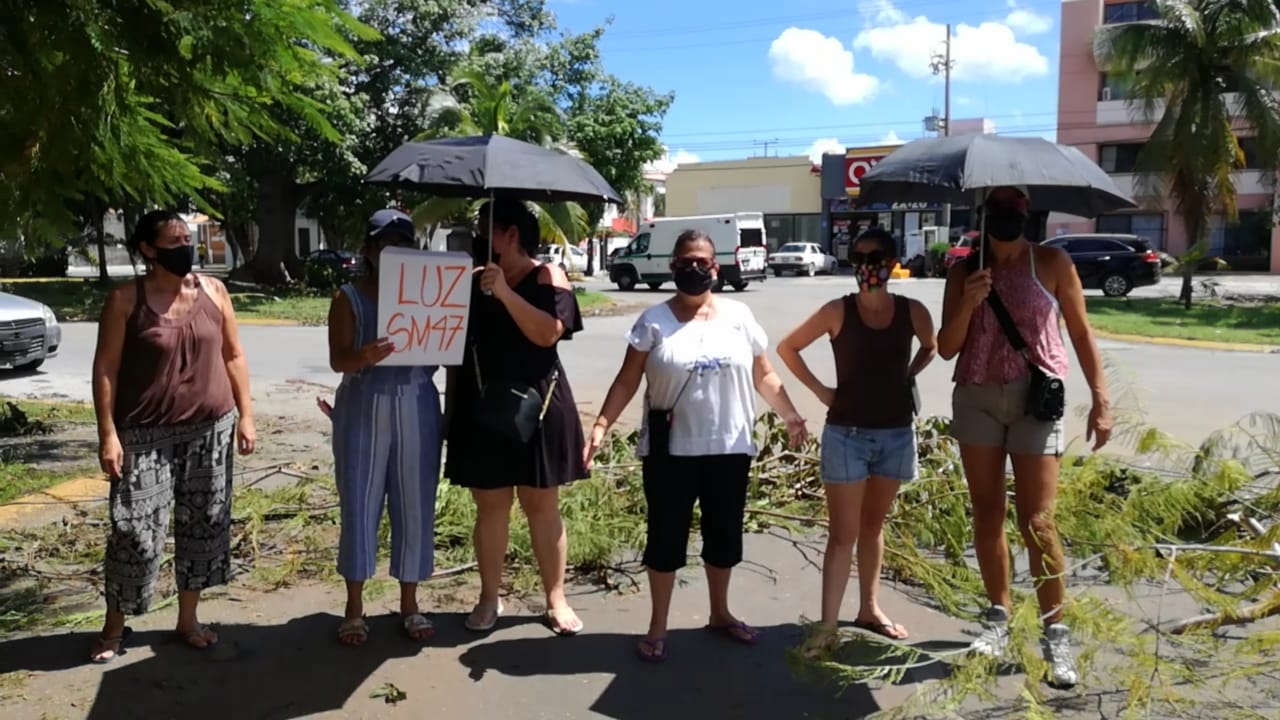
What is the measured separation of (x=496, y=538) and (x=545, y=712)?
0.87 metres

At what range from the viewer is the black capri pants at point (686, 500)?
4070 mm

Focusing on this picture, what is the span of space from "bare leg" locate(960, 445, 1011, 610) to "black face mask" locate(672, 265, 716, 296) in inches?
47.4

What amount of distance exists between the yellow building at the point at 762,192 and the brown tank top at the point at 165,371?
1940 inches

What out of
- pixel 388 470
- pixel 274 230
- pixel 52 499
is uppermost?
pixel 274 230

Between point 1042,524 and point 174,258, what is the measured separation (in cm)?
345

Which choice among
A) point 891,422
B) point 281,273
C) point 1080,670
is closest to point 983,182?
point 891,422

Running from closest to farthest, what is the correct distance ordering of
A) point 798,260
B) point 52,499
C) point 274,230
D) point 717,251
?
point 52,499, point 274,230, point 717,251, point 798,260

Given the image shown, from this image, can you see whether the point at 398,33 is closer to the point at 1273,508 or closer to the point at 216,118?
the point at 216,118

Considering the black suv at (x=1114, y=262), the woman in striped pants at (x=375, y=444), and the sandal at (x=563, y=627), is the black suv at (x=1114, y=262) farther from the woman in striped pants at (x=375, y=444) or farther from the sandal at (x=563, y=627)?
the woman in striped pants at (x=375, y=444)

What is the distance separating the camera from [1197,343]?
15984mm

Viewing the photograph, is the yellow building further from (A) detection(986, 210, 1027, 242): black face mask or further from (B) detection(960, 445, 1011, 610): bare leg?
(B) detection(960, 445, 1011, 610): bare leg

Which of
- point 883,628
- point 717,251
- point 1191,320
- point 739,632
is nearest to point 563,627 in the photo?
point 739,632

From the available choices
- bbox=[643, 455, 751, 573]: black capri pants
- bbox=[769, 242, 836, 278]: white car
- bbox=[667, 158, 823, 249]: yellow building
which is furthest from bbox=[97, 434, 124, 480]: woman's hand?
bbox=[667, 158, 823, 249]: yellow building

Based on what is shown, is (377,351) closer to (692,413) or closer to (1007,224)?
(692,413)
